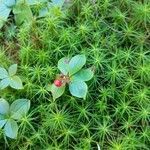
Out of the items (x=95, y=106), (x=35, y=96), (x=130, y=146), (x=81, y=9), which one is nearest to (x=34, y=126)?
(x=35, y=96)

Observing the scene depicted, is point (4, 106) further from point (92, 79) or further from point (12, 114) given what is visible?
point (92, 79)

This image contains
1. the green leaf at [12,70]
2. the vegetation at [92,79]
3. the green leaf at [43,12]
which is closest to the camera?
the vegetation at [92,79]

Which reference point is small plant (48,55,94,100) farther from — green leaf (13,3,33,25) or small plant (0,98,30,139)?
green leaf (13,3,33,25)

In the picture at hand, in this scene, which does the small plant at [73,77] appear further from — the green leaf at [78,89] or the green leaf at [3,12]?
the green leaf at [3,12]

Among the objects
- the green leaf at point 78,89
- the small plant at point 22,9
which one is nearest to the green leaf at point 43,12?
the small plant at point 22,9

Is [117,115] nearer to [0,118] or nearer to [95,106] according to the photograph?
[95,106]

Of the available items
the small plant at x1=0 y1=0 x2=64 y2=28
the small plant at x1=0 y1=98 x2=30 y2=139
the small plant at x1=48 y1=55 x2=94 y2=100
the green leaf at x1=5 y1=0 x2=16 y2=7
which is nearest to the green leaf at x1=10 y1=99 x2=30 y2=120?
the small plant at x1=0 y1=98 x2=30 y2=139
